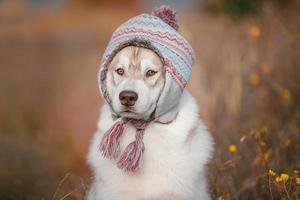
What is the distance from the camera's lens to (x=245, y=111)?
401 inches

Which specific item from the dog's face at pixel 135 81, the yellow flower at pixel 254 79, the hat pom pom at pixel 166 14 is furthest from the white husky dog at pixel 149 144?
the yellow flower at pixel 254 79

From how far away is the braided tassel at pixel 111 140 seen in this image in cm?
543

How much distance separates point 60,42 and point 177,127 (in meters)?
18.2

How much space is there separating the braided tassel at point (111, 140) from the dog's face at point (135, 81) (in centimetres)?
13

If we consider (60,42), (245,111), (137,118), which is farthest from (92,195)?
(60,42)

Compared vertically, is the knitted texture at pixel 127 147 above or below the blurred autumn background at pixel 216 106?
above

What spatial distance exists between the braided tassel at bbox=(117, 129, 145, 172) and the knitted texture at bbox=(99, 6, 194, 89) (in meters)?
0.51

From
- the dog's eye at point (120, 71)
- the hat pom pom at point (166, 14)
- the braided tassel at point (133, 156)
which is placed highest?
the hat pom pom at point (166, 14)

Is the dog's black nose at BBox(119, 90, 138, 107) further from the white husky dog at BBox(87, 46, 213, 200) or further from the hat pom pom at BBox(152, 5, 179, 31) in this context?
the hat pom pom at BBox(152, 5, 179, 31)

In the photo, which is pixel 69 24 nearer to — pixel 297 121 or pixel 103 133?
pixel 297 121

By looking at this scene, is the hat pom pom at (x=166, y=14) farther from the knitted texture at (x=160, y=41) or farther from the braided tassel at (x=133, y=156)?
the braided tassel at (x=133, y=156)

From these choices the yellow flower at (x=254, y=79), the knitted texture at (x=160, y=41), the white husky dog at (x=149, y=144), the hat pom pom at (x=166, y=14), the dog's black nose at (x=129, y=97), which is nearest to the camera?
the dog's black nose at (x=129, y=97)

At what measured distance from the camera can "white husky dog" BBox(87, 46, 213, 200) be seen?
5308 mm

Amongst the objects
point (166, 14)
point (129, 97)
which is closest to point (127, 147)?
point (129, 97)
